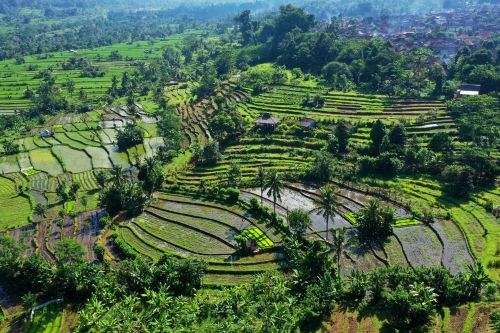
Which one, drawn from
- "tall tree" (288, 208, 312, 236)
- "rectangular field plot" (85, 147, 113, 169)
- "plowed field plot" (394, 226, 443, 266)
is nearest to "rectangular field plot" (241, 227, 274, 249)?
"tall tree" (288, 208, 312, 236)

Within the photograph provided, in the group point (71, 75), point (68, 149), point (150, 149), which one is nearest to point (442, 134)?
point (150, 149)

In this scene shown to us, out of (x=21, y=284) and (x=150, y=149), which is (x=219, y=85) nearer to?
(x=150, y=149)

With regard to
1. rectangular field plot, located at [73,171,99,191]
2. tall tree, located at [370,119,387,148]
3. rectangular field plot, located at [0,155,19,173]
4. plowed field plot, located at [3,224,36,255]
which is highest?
tall tree, located at [370,119,387,148]

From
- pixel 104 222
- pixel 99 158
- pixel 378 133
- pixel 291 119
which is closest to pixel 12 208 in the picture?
pixel 104 222

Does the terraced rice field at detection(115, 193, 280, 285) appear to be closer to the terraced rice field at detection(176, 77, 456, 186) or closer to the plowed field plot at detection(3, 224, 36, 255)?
the terraced rice field at detection(176, 77, 456, 186)

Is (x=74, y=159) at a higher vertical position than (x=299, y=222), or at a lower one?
lower

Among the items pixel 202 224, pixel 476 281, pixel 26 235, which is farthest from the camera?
pixel 202 224

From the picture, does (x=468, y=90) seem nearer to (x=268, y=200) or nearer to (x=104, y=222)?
(x=268, y=200)
